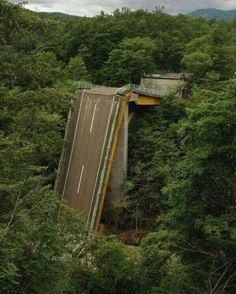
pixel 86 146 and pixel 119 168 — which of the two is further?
pixel 119 168

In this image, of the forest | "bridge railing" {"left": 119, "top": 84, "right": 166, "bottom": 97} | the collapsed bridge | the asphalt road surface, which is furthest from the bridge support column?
the forest

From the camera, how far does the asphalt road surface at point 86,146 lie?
91.8 ft

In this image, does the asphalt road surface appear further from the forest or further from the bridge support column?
the forest

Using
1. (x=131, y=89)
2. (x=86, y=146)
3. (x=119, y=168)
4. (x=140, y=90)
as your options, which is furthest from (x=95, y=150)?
(x=140, y=90)

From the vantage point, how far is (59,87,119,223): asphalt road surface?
28.0 metres

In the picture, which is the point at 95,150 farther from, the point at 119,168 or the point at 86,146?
the point at 119,168

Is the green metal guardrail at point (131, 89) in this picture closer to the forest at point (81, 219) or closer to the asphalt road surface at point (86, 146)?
the asphalt road surface at point (86, 146)

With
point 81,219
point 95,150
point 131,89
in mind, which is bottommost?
point 81,219

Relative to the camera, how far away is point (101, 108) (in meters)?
29.5

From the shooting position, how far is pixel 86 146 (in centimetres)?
2916

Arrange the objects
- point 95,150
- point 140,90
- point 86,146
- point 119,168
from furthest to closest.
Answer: point 140,90, point 119,168, point 86,146, point 95,150

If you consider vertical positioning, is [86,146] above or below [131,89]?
below

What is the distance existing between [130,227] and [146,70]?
17.7m

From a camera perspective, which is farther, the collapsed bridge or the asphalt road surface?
the asphalt road surface
